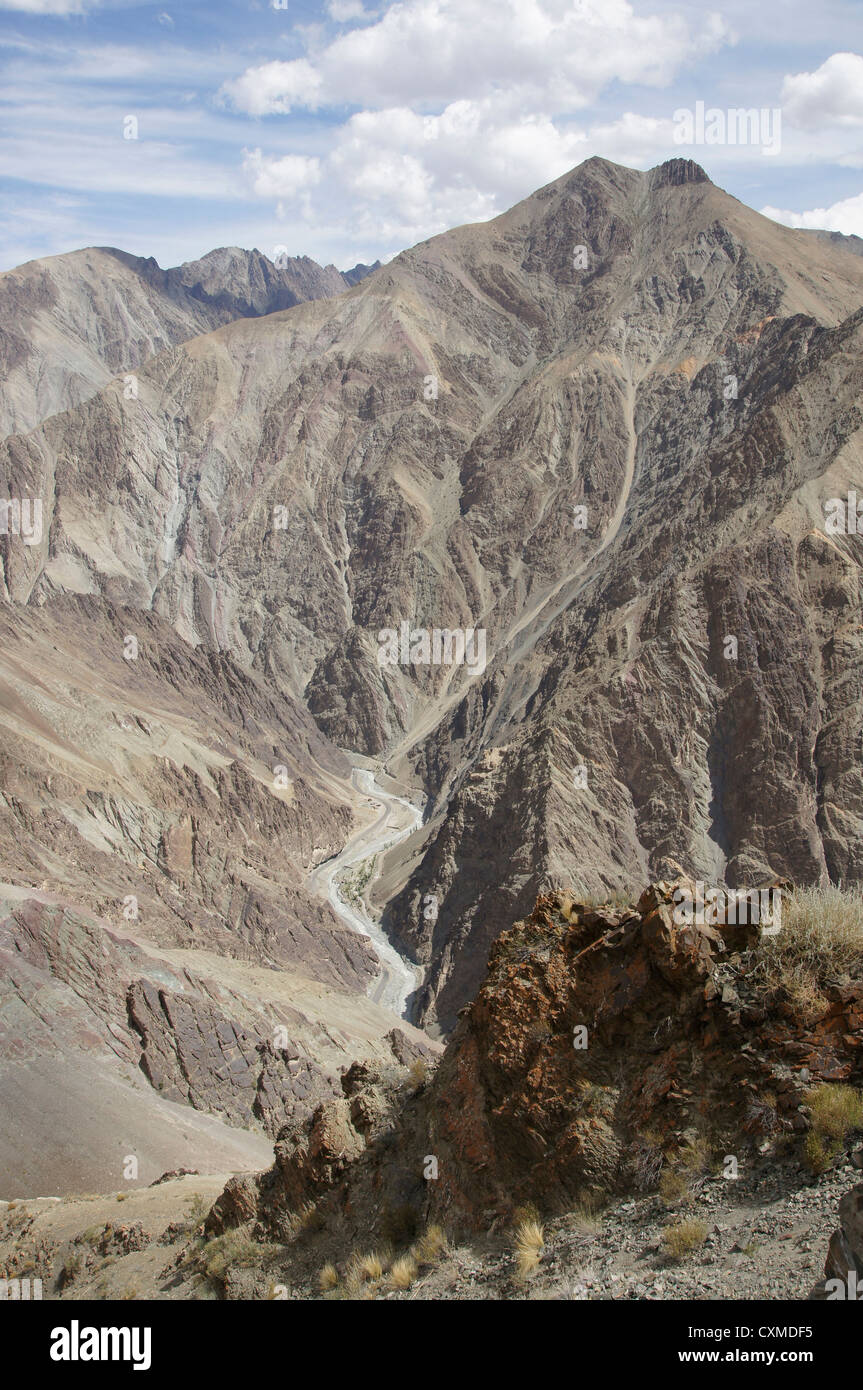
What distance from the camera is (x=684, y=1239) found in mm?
7777

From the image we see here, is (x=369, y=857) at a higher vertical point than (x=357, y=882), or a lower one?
higher

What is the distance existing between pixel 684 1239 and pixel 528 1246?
1.57 metres

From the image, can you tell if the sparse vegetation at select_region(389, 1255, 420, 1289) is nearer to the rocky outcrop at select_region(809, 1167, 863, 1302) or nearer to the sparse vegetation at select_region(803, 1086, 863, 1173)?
the sparse vegetation at select_region(803, 1086, 863, 1173)

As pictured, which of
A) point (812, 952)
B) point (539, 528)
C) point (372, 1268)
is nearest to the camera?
point (812, 952)

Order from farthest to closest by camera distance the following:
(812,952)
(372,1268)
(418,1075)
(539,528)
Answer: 1. (539,528)
2. (418,1075)
3. (372,1268)
4. (812,952)

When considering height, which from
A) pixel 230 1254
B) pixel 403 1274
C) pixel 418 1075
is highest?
pixel 418 1075

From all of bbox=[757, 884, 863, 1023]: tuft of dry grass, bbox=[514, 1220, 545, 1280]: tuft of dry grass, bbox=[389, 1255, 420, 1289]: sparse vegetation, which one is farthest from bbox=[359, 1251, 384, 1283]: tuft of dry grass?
bbox=[757, 884, 863, 1023]: tuft of dry grass

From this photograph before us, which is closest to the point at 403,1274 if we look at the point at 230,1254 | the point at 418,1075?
the point at 418,1075

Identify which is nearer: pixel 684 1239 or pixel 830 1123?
pixel 684 1239

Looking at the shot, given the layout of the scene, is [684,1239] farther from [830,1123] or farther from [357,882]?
[357,882]

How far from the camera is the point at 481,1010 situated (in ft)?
→ 36.2

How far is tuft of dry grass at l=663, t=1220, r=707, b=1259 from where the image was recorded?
7750 millimetres

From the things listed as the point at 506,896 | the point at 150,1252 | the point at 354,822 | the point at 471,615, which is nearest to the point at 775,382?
the point at 471,615

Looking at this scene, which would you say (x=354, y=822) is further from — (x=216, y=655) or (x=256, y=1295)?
(x=256, y=1295)
